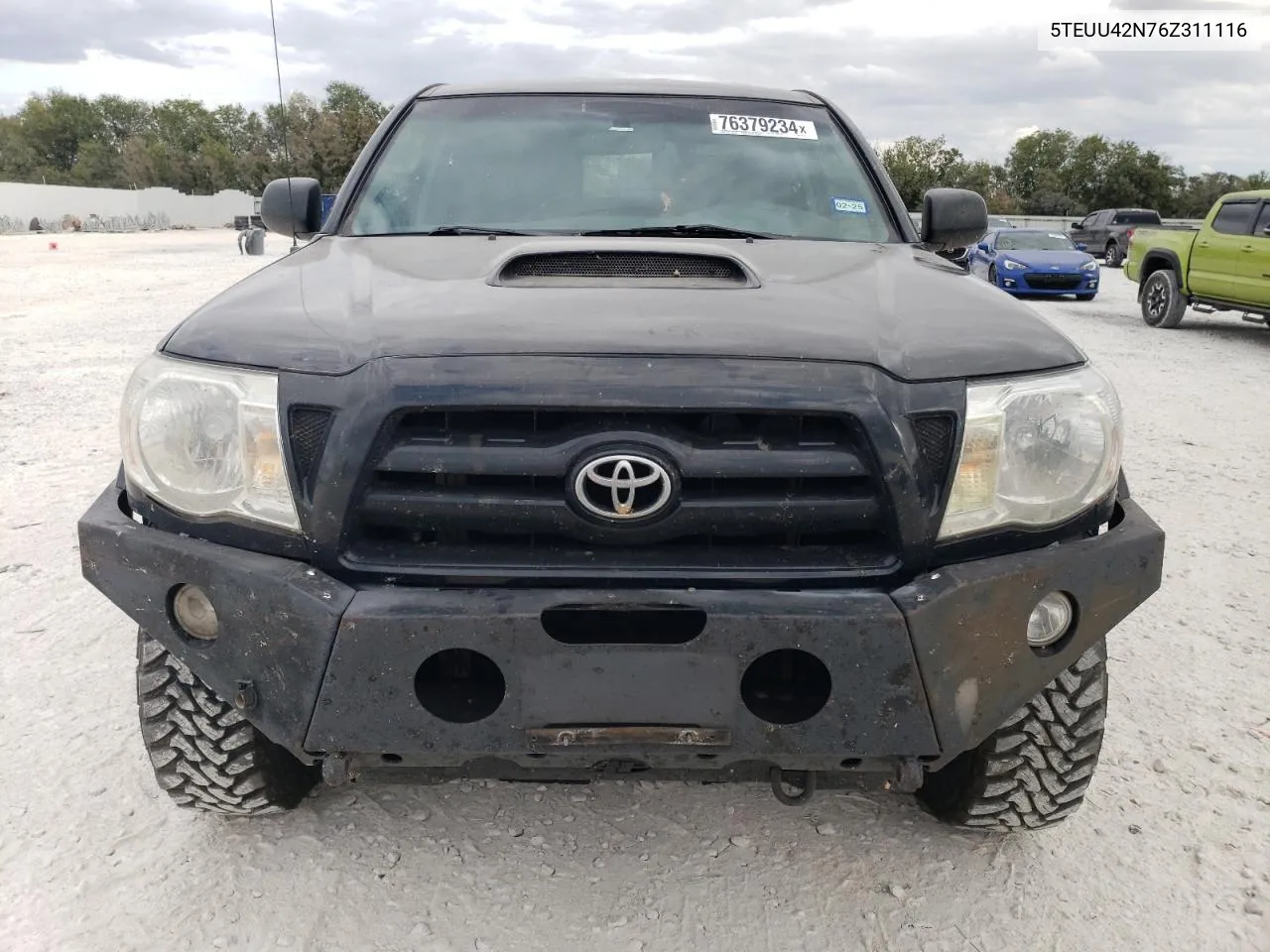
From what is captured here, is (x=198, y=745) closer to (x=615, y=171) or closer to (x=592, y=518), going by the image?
(x=592, y=518)

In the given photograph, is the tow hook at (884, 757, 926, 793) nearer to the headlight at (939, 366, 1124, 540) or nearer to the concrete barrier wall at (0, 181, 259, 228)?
the headlight at (939, 366, 1124, 540)

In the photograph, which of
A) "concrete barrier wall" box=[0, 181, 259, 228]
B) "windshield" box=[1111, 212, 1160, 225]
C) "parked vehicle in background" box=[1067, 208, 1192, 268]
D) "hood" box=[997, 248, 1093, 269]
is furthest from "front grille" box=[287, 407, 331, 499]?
"concrete barrier wall" box=[0, 181, 259, 228]

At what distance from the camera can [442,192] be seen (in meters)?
2.96

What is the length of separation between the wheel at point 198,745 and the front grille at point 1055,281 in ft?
54.6

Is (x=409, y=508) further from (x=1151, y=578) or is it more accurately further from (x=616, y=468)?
(x=1151, y=578)

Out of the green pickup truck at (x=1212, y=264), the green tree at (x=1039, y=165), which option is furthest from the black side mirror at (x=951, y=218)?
the green tree at (x=1039, y=165)

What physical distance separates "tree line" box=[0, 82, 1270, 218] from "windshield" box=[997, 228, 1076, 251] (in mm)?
23669

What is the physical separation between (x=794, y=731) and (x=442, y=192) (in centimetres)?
192

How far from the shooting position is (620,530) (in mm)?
1763

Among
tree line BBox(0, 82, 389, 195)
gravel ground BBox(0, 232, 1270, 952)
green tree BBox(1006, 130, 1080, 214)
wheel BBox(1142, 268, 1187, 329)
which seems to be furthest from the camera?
tree line BBox(0, 82, 389, 195)

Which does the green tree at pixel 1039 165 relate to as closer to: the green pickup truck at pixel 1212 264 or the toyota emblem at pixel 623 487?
the green pickup truck at pixel 1212 264

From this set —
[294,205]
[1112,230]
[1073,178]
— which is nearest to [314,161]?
[1112,230]

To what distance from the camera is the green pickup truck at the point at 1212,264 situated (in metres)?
11.4

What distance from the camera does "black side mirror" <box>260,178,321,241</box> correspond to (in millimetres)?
3373
